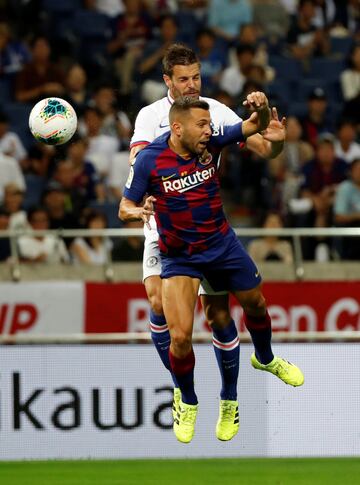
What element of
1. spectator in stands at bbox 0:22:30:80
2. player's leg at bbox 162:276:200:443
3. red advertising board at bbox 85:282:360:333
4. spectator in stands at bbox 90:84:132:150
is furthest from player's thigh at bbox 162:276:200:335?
spectator in stands at bbox 0:22:30:80

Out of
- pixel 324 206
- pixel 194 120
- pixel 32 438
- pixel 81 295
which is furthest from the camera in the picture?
pixel 324 206

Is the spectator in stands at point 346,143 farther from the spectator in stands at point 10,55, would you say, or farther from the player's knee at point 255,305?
the player's knee at point 255,305

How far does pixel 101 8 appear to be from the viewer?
60.0ft

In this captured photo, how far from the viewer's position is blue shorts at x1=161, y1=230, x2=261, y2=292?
9.55 metres

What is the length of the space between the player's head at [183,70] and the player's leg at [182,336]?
1357 millimetres

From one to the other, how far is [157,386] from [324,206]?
4354 mm

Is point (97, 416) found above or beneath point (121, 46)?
beneath

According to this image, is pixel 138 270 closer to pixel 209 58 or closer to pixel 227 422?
pixel 209 58

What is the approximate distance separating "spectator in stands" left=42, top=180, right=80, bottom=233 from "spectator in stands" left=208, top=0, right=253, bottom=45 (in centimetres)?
449

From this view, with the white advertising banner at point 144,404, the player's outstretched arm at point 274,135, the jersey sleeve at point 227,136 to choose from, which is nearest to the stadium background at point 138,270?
the white advertising banner at point 144,404

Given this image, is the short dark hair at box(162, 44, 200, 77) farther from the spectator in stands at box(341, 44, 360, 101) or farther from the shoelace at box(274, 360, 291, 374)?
the spectator in stands at box(341, 44, 360, 101)

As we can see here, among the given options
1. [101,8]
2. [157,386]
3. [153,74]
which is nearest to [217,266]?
[157,386]

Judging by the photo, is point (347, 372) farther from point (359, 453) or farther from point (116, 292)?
point (116, 292)

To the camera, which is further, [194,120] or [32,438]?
[32,438]
